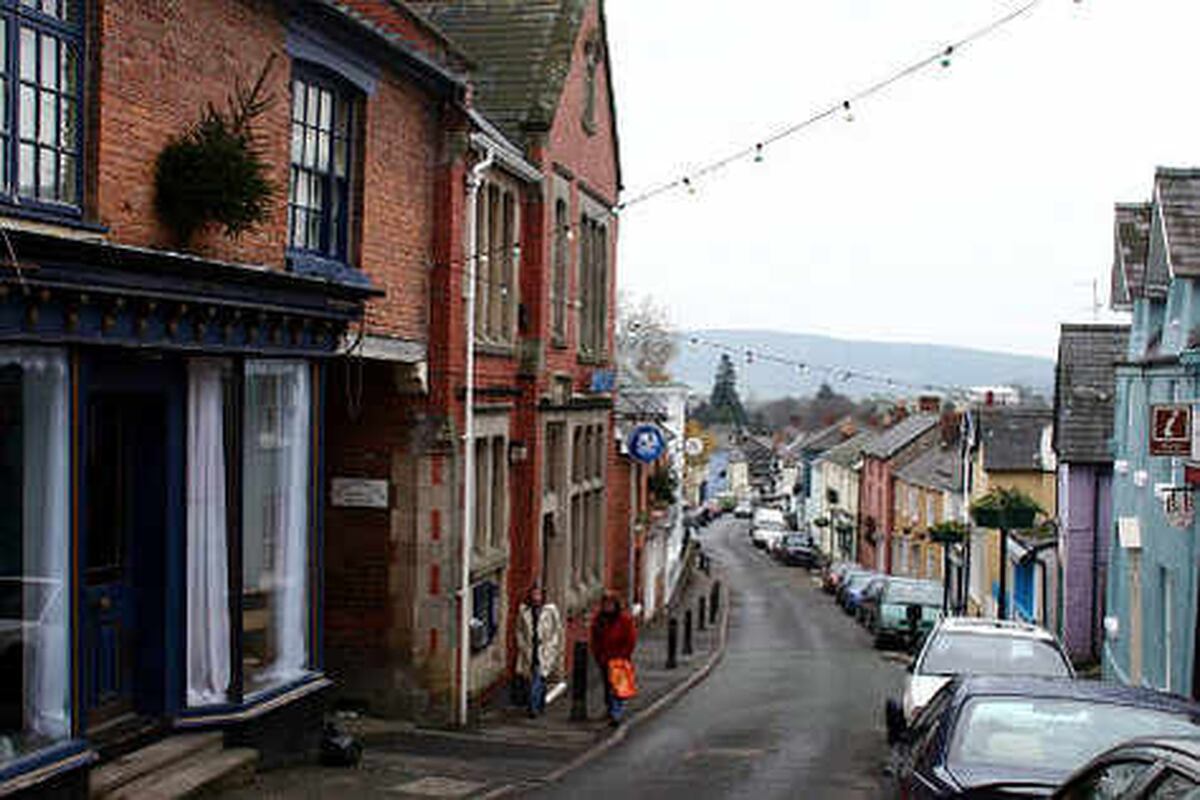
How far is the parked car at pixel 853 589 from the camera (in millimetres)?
51281

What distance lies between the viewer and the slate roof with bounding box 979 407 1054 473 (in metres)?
47.8

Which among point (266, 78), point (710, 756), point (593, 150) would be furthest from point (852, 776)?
point (593, 150)

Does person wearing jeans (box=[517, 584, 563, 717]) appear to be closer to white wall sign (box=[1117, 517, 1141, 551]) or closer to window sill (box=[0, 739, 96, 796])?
white wall sign (box=[1117, 517, 1141, 551])

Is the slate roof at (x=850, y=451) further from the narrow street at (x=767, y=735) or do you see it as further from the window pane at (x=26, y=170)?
the window pane at (x=26, y=170)

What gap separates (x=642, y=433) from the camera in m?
29.1

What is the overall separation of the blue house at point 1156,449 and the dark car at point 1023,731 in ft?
29.1

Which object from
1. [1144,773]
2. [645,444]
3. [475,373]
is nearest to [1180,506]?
[475,373]

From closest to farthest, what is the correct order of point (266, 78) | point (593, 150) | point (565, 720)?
point (266, 78) → point (565, 720) → point (593, 150)

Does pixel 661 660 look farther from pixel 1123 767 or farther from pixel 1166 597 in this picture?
pixel 1123 767

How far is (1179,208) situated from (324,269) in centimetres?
1219

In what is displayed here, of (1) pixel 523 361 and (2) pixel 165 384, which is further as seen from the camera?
(1) pixel 523 361

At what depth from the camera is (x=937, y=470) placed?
6175cm

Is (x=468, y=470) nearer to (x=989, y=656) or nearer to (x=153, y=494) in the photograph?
(x=989, y=656)

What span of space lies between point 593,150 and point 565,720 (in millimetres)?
9547
